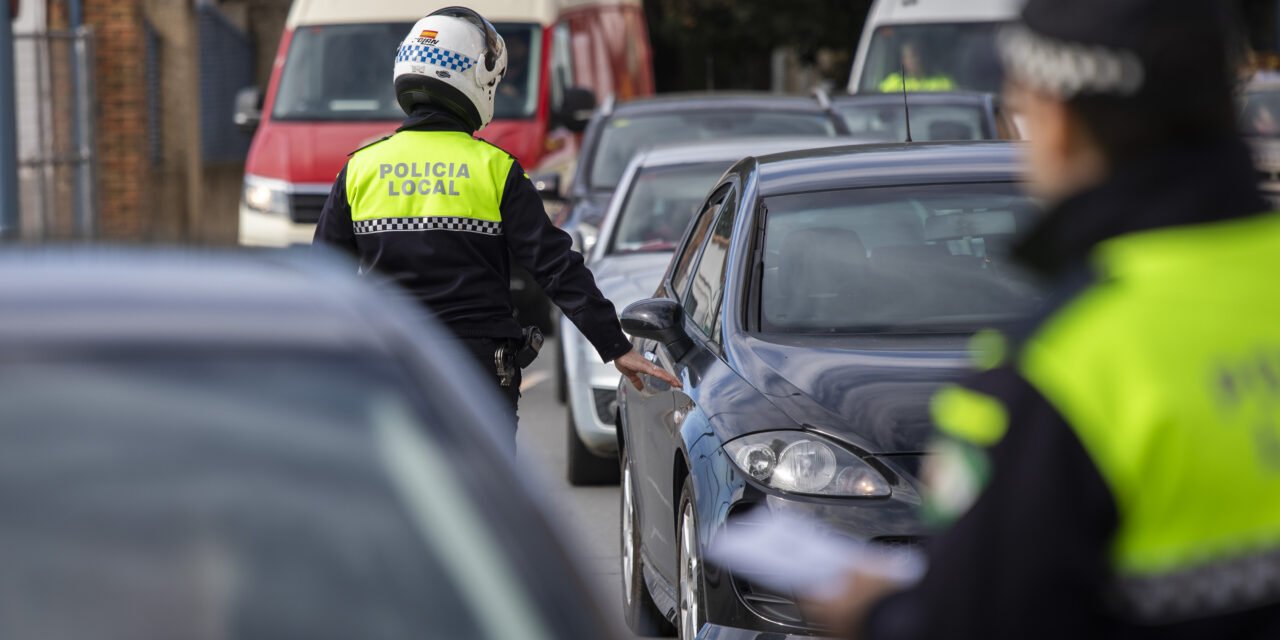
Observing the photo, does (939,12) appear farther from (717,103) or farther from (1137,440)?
(1137,440)

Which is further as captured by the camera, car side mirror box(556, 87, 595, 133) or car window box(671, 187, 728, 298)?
car side mirror box(556, 87, 595, 133)

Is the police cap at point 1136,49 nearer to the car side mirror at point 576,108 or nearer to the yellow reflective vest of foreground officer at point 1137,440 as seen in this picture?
the yellow reflective vest of foreground officer at point 1137,440

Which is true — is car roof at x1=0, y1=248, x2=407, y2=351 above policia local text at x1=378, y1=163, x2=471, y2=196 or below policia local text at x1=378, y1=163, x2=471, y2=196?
above

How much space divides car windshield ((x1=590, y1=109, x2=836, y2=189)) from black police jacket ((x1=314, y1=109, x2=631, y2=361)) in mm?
6877

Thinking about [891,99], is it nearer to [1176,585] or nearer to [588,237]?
[588,237]

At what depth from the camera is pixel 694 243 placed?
6574 mm

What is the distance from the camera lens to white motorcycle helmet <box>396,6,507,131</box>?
5176 mm

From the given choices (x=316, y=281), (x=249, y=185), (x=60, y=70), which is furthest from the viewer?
(x=60, y=70)

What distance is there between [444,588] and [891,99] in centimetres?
1183

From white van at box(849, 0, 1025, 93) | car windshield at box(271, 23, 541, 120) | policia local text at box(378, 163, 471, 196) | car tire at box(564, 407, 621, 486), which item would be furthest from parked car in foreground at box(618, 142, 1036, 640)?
white van at box(849, 0, 1025, 93)

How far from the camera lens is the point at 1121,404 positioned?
1.83 meters

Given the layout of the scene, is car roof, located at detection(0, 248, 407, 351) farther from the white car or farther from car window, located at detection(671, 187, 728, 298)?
the white car

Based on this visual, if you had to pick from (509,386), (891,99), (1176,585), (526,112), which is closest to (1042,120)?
(1176,585)

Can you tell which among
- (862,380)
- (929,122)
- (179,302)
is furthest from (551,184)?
(179,302)
